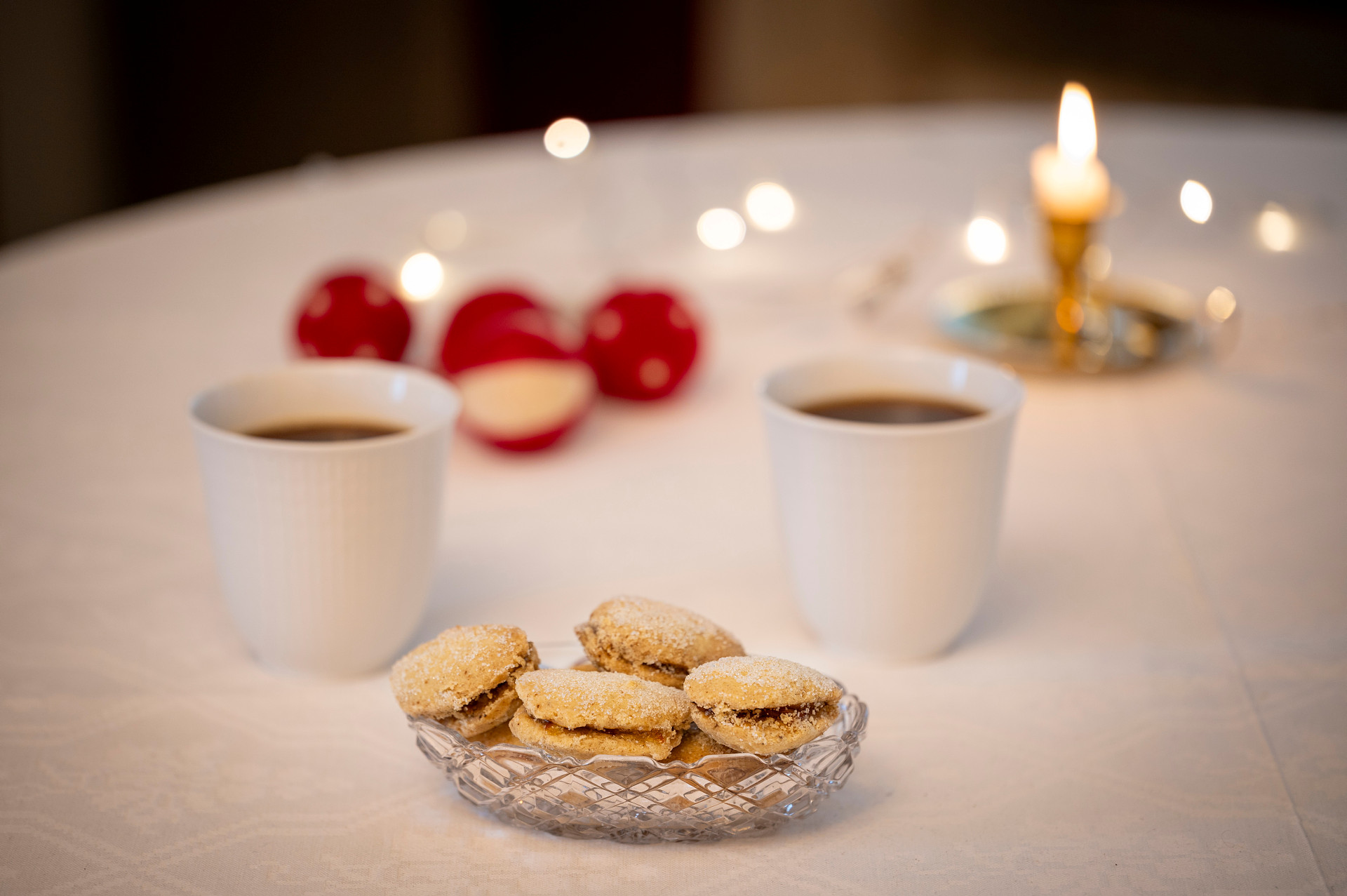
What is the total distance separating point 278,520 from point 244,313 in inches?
29.8

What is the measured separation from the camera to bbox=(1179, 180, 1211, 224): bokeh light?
1246 millimetres

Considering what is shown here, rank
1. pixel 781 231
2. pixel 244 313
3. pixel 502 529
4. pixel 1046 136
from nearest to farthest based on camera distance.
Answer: pixel 502 529 < pixel 244 313 < pixel 781 231 < pixel 1046 136

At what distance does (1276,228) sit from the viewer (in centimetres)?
151

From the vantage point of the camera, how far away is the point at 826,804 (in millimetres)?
560

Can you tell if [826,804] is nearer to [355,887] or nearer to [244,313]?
[355,887]

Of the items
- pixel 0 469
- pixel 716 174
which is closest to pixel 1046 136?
pixel 716 174

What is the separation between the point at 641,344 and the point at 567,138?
43 centimetres

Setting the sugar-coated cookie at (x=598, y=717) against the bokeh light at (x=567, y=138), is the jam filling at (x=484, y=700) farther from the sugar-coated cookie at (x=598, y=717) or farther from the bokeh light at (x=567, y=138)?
the bokeh light at (x=567, y=138)

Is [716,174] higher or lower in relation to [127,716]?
higher

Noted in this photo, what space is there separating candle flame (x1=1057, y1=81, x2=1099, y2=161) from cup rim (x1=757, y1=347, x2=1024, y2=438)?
1.50ft

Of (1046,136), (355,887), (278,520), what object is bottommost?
(355,887)

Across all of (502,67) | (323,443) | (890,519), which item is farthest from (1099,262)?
(502,67)

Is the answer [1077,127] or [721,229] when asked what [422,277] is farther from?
[1077,127]

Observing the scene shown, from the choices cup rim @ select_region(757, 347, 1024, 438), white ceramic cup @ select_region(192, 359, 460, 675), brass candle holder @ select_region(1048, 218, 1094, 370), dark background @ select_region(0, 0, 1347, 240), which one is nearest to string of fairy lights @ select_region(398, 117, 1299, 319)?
brass candle holder @ select_region(1048, 218, 1094, 370)
